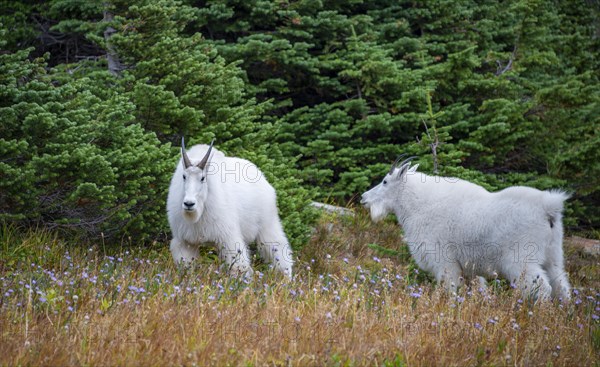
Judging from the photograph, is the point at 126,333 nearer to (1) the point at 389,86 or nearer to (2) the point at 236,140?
(2) the point at 236,140

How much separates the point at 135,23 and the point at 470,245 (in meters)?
5.24

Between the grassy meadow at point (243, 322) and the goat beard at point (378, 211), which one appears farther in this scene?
the goat beard at point (378, 211)

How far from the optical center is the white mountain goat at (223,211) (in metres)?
7.38

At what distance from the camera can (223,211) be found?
25.2 feet

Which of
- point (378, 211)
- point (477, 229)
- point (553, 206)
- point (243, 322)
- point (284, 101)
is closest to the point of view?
point (243, 322)

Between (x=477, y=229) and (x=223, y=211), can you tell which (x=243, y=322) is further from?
(x=477, y=229)

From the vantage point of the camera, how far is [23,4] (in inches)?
471

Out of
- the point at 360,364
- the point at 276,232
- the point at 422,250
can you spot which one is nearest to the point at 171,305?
the point at 360,364

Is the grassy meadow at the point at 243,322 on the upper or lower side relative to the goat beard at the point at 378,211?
upper

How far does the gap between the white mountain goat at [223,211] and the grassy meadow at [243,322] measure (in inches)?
18.2

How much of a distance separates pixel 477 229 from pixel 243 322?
3.68m

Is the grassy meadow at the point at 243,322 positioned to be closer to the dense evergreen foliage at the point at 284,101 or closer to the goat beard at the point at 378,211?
the dense evergreen foliage at the point at 284,101

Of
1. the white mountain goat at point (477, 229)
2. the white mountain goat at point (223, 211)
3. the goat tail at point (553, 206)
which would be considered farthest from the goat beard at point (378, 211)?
the goat tail at point (553, 206)

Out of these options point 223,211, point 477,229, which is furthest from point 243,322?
point 477,229
